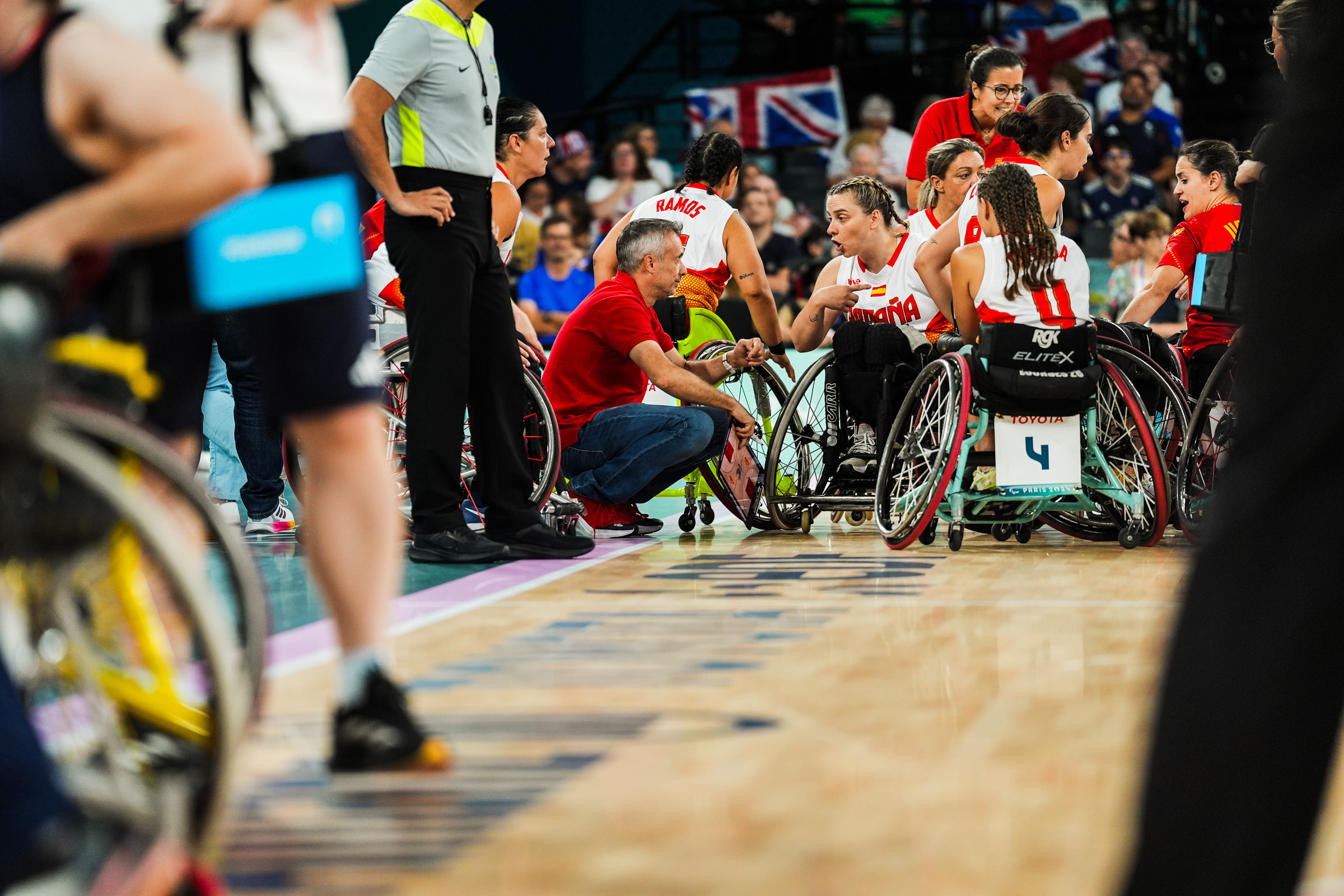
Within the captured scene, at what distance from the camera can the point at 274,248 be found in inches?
77.5

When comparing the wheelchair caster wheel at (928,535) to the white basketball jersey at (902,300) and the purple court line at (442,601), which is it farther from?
the purple court line at (442,601)

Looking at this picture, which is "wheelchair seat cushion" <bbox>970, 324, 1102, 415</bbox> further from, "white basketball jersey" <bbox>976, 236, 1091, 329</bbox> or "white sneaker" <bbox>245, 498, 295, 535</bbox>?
"white sneaker" <bbox>245, 498, 295, 535</bbox>

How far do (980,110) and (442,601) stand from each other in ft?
12.1

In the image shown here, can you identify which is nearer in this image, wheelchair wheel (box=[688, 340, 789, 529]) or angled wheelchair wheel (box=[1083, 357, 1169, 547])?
angled wheelchair wheel (box=[1083, 357, 1169, 547])

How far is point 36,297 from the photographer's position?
1.50 meters

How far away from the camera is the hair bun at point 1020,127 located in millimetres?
5543

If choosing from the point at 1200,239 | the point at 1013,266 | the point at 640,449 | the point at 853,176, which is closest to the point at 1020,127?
the point at 1200,239

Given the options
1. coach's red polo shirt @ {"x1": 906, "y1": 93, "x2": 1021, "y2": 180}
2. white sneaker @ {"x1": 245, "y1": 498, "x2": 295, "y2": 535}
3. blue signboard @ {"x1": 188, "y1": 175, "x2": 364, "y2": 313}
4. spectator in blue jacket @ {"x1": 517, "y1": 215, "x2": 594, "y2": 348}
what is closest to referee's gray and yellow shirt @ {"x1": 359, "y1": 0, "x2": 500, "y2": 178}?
white sneaker @ {"x1": 245, "y1": 498, "x2": 295, "y2": 535}

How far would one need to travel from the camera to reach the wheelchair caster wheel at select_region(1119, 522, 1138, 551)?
16.1 feet

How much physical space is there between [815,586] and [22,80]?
8.77 feet

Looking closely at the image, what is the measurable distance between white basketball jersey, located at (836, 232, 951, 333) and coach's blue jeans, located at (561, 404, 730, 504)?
690mm

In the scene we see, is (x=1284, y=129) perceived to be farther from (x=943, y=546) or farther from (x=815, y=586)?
(x=943, y=546)

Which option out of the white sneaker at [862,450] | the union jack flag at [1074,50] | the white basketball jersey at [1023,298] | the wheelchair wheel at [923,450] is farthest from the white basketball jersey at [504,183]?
the union jack flag at [1074,50]

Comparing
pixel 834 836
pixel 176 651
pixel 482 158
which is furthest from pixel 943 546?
pixel 176 651
